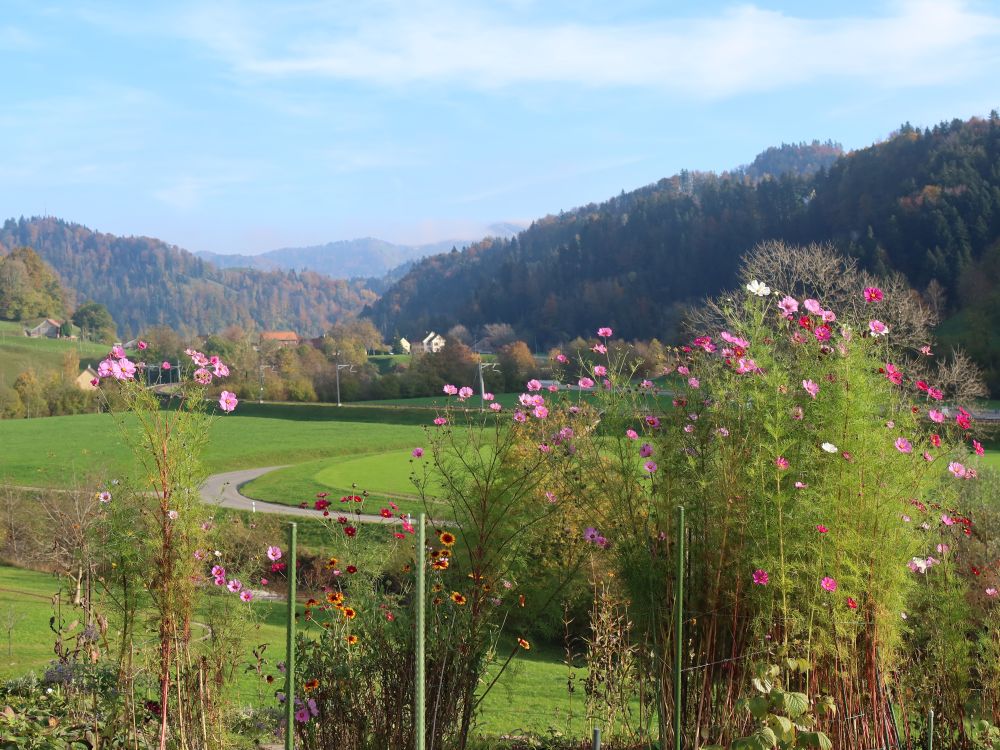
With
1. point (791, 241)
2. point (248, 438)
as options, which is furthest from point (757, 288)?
point (791, 241)

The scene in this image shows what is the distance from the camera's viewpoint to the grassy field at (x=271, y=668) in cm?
777

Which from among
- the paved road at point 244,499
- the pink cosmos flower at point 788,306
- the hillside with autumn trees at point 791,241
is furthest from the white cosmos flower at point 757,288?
the hillside with autumn trees at point 791,241

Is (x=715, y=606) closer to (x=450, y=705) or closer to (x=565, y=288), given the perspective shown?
(x=450, y=705)

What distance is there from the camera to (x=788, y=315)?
3795 millimetres

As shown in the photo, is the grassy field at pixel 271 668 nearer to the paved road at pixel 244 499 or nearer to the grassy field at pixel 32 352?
the paved road at pixel 244 499

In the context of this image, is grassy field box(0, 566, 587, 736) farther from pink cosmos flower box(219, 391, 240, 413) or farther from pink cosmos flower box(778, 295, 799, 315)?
pink cosmos flower box(778, 295, 799, 315)

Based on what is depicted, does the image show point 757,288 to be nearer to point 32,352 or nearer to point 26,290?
point 32,352

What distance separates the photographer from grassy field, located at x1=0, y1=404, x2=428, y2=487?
36.2 meters

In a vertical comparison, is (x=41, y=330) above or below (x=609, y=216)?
below

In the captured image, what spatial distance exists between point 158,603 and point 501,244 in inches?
5820

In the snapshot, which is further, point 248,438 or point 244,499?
point 248,438

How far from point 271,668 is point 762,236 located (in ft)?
264

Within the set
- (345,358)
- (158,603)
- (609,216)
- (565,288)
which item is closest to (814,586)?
(158,603)

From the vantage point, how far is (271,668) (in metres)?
10.6
